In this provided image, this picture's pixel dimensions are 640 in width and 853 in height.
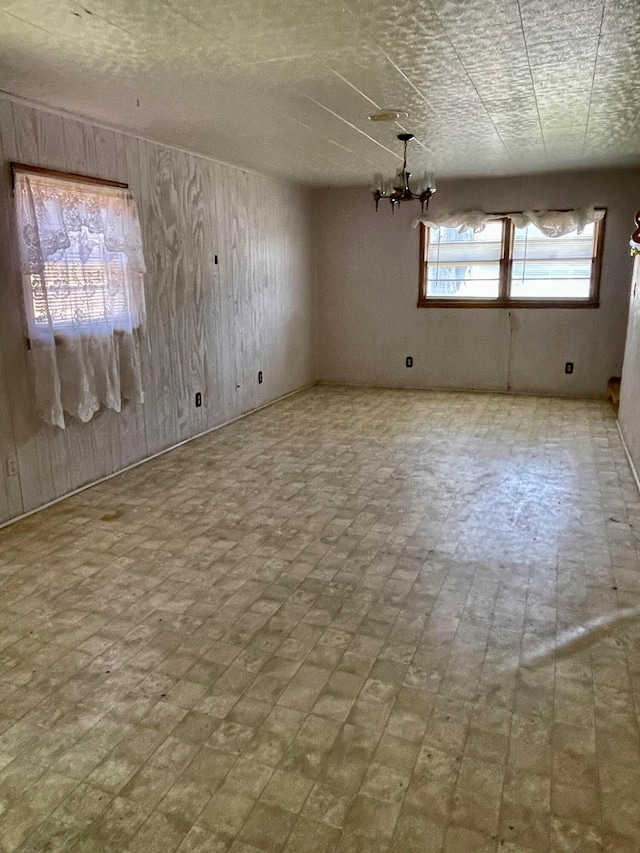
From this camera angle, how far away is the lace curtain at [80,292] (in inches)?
134

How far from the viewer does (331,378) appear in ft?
25.5

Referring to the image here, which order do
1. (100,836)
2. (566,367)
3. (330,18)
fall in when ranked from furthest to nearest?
(566,367) → (330,18) → (100,836)

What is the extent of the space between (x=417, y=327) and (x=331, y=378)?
4.16 ft

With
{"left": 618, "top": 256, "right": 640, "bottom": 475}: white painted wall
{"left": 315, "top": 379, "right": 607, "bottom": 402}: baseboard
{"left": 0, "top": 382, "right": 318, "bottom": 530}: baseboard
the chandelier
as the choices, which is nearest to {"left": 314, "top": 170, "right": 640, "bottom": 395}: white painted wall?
{"left": 315, "top": 379, "right": 607, "bottom": 402}: baseboard

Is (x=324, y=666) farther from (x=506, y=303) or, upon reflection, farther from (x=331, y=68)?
(x=506, y=303)

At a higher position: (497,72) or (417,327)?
(497,72)

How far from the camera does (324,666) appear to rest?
7.12ft

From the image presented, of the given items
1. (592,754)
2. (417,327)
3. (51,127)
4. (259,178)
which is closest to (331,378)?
(417,327)

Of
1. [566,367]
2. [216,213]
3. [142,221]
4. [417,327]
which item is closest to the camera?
[142,221]

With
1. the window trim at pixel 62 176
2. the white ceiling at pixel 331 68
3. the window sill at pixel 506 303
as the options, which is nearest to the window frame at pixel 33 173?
the window trim at pixel 62 176

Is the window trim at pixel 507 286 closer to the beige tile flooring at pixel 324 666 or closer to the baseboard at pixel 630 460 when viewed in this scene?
the baseboard at pixel 630 460

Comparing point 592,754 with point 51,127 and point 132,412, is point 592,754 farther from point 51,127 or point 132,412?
point 51,127

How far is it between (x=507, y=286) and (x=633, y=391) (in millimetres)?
2538

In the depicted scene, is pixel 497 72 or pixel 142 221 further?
pixel 142 221
